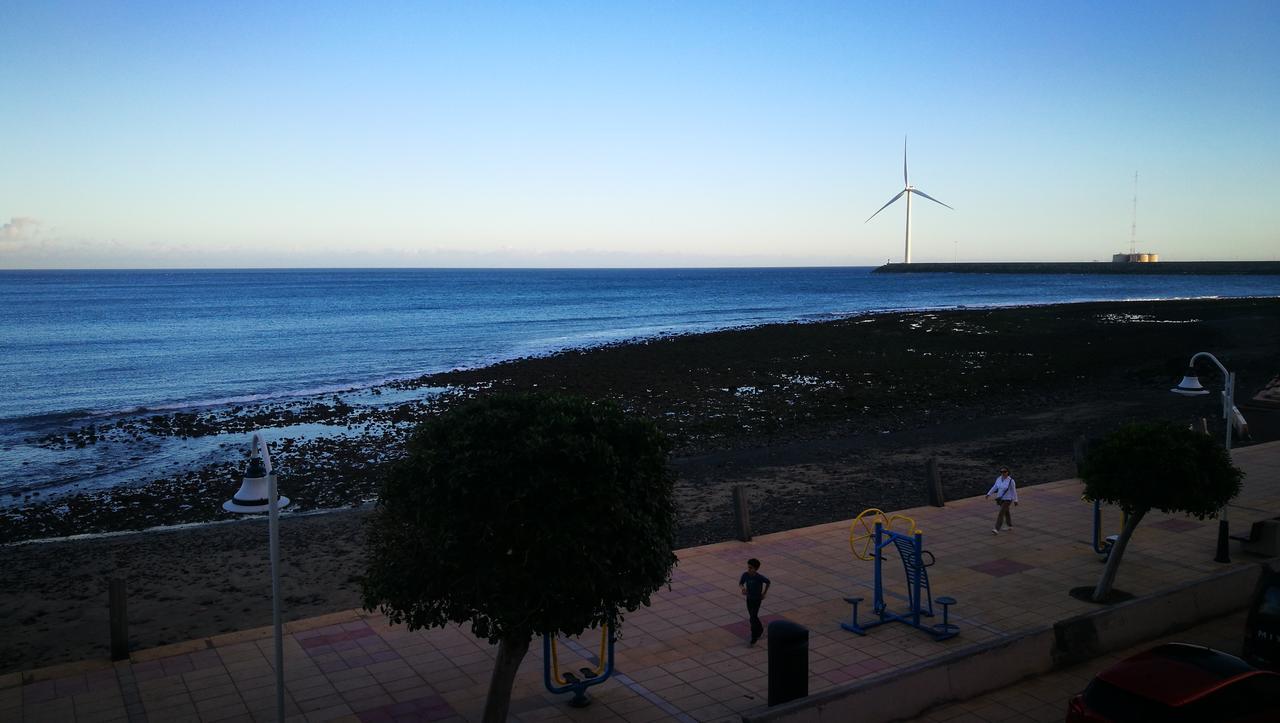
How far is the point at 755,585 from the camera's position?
37.4ft

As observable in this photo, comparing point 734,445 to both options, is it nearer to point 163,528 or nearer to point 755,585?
point 163,528

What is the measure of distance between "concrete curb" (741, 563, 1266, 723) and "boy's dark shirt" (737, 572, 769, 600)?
2.29m

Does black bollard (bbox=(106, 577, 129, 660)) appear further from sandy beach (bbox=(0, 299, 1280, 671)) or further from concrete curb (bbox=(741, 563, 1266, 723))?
concrete curb (bbox=(741, 563, 1266, 723))

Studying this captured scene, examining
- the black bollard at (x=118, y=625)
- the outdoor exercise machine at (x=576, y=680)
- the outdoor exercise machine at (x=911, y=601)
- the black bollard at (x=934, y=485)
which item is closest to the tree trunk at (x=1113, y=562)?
the outdoor exercise machine at (x=911, y=601)

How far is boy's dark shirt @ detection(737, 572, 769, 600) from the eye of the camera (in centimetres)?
1139

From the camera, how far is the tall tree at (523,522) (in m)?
7.28

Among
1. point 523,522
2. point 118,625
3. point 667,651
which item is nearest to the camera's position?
point 523,522

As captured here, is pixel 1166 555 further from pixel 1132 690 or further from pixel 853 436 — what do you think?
A: pixel 853 436

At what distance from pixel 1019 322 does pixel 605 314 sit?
148 feet

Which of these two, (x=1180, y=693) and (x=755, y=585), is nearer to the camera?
(x=1180, y=693)

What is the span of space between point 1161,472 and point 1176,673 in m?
4.34

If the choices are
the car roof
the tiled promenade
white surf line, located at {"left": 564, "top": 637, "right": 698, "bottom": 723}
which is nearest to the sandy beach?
the tiled promenade

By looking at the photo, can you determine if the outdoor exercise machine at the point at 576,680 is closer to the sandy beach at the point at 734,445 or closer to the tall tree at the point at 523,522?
the tall tree at the point at 523,522

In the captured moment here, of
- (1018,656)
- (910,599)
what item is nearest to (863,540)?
(910,599)
